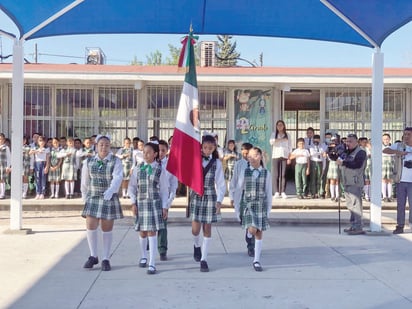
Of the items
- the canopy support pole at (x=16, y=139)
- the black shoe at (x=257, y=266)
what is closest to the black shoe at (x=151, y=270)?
the black shoe at (x=257, y=266)

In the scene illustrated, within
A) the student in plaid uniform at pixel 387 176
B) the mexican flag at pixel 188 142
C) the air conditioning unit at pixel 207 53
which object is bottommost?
the student in plaid uniform at pixel 387 176

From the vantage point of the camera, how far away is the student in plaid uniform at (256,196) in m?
6.56

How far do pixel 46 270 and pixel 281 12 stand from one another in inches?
231

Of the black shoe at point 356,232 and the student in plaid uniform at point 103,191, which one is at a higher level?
the student in plaid uniform at point 103,191

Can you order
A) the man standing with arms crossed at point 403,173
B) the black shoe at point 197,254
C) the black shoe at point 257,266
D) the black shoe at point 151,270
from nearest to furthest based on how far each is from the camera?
the black shoe at point 151,270 → the black shoe at point 257,266 → the black shoe at point 197,254 → the man standing with arms crossed at point 403,173

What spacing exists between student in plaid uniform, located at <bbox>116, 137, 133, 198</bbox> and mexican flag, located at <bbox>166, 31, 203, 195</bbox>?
219 inches

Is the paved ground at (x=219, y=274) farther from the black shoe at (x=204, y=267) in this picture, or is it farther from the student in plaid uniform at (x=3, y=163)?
the student in plaid uniform at (x=3, y=163)

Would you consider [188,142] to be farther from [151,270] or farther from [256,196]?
[151,270]

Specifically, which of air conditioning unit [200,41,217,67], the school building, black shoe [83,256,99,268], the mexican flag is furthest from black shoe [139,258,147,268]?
air conditioning unit [200,41,217,67]

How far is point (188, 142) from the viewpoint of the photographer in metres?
6.64

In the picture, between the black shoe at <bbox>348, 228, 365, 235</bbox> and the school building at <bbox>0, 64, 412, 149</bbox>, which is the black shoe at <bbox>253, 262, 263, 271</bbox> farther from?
the school building at <bbox>0, 64, 412, 149</bbox>

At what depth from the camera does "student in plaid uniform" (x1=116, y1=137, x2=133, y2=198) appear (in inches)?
484

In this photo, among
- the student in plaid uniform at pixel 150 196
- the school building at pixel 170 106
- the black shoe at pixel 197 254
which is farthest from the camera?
the school building at pixel 170 106

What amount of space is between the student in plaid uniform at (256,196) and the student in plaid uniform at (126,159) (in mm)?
6061
